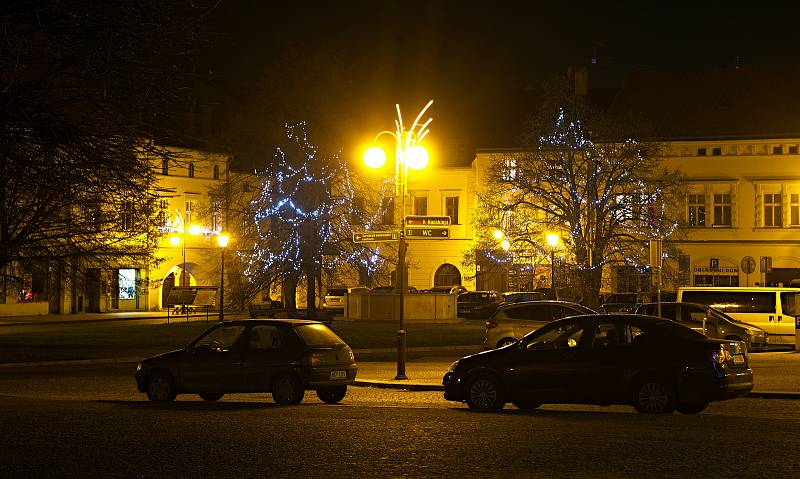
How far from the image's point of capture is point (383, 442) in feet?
43.3

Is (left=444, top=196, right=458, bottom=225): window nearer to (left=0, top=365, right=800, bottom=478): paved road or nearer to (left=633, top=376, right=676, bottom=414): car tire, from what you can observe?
(left=0, top=365, right=800, bottom=478): paved road

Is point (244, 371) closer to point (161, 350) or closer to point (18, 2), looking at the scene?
point (18, 2)

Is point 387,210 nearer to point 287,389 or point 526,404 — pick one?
point 287,389

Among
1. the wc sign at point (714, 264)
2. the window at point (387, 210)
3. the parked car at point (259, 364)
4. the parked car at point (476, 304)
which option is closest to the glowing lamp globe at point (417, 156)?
the parked car at point (259, 364)

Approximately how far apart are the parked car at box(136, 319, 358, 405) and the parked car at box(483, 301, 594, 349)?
1132 cm

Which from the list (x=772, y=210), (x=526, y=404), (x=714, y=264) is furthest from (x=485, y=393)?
(x=772, y=210)

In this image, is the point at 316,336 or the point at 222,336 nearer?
the point at 316,336

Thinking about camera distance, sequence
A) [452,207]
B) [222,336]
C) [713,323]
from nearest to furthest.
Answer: [222,336] → [713,323] → [452,207]

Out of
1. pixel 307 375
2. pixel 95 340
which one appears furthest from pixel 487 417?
pixel 95 340

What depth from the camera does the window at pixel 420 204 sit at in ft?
263

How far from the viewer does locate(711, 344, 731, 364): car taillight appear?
17531mm

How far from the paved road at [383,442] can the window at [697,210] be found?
54.4 metres

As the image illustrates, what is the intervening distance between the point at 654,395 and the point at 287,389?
21.7 ft

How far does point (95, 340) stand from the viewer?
42.1 meters
